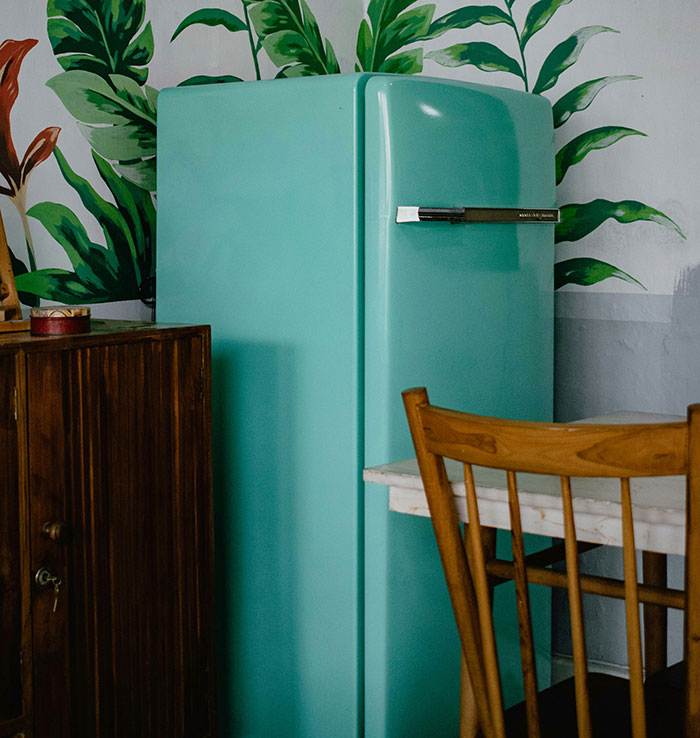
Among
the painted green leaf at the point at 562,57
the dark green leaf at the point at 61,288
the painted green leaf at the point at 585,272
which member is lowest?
the dark green leaf at the point at 61,288

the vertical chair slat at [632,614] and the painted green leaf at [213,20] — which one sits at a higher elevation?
the painted green leaf at [213,20]

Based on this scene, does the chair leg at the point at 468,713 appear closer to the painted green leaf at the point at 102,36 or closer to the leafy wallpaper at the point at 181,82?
the leafy wallpaper at the point at 181,82

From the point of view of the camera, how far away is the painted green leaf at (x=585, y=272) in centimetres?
278

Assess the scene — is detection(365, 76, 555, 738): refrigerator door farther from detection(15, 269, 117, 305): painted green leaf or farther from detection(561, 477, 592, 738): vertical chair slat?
detection(561, 477, 592, 738): vertical chair slat

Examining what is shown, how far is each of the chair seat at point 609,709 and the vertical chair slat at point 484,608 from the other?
12cm

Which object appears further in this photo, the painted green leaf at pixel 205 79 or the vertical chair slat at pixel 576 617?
the painted green leaf at pixel 205 79

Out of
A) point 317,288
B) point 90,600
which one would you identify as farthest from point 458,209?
point 90,600

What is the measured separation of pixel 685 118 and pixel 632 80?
0.18m

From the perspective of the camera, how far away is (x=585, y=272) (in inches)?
111

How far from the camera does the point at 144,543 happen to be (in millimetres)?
1835

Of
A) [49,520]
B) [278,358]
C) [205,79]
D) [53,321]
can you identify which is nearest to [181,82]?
[205,79]

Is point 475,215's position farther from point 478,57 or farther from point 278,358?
point 478,57

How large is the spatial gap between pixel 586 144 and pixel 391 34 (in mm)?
714

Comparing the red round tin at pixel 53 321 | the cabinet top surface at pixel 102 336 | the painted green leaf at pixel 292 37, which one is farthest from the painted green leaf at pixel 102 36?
the red round tin at pixel 53 321
